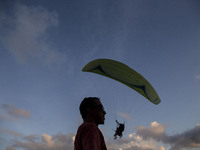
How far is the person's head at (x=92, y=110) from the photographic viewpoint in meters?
2.59

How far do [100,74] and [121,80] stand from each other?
1.63 m

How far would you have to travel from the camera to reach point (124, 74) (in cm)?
1120

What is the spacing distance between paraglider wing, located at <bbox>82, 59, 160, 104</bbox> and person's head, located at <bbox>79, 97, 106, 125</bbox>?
26.9 feet

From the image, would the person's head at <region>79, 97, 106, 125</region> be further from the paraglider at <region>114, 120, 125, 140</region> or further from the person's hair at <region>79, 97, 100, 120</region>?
the paraglider at <region>114, 120, 125, 140</region>

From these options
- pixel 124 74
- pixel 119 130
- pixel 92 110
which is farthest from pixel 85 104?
pixel 119 130

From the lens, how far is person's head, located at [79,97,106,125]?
2.59 metres

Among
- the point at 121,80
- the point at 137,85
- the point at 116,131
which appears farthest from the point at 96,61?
the point at 116,131

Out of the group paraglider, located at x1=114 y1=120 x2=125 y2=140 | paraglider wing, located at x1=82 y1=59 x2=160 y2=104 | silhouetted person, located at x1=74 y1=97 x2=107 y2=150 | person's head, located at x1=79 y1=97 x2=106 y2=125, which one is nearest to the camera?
silhouetted person, located at x1=74 y1=97 x2=107 y2=150

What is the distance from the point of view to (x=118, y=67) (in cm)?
1109

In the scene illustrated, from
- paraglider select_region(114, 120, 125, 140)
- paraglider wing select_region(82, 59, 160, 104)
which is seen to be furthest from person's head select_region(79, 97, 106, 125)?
paraglider select_region(114, 120, 125, 140)

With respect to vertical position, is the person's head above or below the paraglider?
below

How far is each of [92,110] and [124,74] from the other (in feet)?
28.7

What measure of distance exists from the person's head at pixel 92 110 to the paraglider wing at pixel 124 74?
26.9 feet

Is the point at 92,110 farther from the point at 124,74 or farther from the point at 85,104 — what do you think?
the point at 124,74
